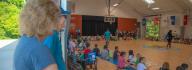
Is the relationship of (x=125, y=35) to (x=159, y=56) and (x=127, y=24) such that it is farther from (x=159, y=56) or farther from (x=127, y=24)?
(x=159, y=56)

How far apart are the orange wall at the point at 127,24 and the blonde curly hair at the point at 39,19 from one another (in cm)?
2722

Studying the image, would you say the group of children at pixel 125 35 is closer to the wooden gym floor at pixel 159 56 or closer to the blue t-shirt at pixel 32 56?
the wooden gym floor at pixel 159 56

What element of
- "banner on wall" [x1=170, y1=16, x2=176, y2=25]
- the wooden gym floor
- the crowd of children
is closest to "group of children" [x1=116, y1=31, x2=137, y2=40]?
"banner on wall" [x1=170, y1=16, x2=176, y2=25]

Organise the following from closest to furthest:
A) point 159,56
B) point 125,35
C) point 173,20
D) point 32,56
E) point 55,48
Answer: point 32,56
point 55,48
point 159,56
point 173,20
point 125,35

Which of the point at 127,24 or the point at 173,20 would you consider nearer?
the point at 173,20

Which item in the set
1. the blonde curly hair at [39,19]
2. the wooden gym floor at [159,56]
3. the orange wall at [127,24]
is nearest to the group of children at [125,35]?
the orange wall at [127,24]

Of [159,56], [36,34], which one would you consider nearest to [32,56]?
[36,34]

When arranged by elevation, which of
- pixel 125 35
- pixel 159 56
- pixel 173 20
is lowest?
pixel 159 56

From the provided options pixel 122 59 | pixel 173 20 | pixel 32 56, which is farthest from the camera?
pixel 173 20

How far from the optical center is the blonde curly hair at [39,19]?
1.28 meters

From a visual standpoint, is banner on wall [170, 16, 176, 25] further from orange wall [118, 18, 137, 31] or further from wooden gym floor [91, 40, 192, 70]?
wooden gym floor [91, 40, 192, 70]

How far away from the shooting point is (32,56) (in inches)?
47.0

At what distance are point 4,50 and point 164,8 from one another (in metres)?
22.9

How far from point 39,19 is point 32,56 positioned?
0.70 ft
